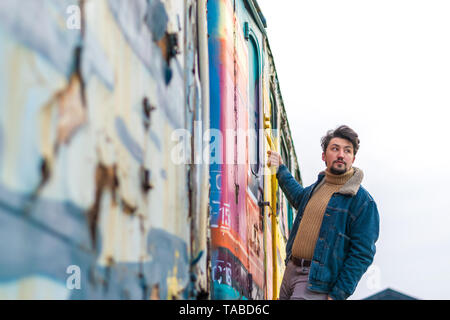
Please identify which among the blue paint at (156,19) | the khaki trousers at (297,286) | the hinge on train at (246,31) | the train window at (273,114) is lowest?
the khaki trousers at (297,286)

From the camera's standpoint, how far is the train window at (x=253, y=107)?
595cm

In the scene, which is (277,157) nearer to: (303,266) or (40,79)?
(303,266)

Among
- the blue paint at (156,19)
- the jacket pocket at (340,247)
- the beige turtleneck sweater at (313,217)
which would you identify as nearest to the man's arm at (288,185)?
the beige turtleneck sweater at (313,217)

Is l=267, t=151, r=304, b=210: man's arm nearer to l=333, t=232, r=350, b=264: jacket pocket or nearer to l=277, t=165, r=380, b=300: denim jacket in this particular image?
l=277, t=165, r=380, b=300: denim jacket

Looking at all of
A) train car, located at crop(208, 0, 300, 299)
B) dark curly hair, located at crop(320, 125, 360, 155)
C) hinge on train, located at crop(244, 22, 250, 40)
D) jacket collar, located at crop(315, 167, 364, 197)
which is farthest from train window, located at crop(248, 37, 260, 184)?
jacket collar, located at crop(315, 167, 364, 197)

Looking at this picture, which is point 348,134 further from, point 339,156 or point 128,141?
point 128,141

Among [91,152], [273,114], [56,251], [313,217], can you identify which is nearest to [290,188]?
[313,217]

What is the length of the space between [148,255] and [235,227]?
77.9 inches

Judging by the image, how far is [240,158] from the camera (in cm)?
518

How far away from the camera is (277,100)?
27.5 feet

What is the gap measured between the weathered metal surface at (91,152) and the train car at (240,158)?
3.35 feet

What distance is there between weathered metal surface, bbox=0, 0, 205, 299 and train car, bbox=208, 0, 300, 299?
3.35ft

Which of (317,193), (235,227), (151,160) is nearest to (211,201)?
(235,227)

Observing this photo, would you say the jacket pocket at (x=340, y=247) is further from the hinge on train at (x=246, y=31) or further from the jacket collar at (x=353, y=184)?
the hinge on train at (x=246, y=31)
